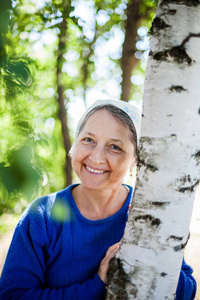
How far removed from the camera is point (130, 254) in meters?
1.28

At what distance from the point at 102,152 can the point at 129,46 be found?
4.13m

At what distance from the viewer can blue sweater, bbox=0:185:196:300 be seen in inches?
63.1

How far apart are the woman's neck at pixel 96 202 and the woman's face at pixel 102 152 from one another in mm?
142

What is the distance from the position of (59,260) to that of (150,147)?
1.15 meters

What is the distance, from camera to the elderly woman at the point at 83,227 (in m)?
1.62

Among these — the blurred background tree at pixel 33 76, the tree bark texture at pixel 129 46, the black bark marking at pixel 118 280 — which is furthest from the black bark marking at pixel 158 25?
the tree bark texture at pixel 129 46

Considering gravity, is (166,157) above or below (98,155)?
above

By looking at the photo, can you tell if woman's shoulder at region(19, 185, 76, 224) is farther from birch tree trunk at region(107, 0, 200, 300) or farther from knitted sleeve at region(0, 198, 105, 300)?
birch tree trunk at region(107, 0, 200, 300)

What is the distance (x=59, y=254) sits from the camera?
1824mm

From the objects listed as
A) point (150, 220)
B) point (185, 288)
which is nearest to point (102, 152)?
point (150, 220)

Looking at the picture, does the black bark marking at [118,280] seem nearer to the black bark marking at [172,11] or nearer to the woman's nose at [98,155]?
the woman's nose at [98,155]

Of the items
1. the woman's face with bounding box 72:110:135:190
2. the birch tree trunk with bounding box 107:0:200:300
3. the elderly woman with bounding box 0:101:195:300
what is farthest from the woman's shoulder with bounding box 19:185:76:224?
the birch tree trunk with bounding box 107:0:200:300

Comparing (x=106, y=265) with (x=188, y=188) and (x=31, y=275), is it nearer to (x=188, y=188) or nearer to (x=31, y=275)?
(x=31, y=275)

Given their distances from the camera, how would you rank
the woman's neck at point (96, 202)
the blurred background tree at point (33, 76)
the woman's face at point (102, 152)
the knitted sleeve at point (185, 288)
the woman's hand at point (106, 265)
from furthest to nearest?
the woman's neck at point (96, 202)
the woman's face at point (102, 152)
the knitted sleeve at point (185, 288)
the woman's hand at point (106, 265)
the blurred background tree at point (33, 76)
